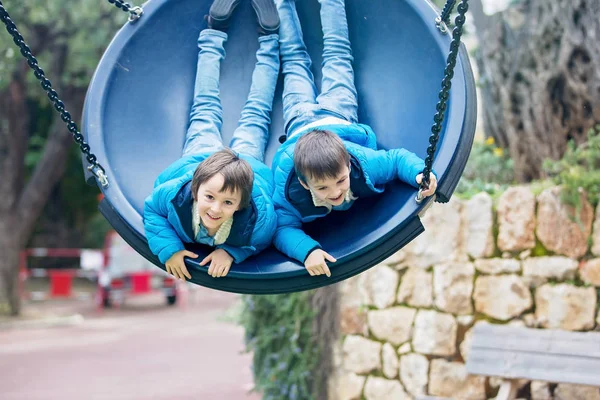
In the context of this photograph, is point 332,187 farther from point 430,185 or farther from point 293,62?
point 293,62

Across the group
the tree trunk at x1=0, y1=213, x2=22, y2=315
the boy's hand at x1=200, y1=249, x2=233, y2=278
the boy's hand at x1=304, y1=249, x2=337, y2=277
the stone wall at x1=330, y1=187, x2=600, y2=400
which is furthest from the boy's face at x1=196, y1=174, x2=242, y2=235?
the tree trunk at x1=0, y1=213, x2=22, y2=315

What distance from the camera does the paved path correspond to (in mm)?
5262

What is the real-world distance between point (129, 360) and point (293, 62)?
4.35 meters

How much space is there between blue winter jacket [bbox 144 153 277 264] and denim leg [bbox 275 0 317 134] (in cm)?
48

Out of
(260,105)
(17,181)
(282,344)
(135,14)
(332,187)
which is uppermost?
Answer: (17,181)

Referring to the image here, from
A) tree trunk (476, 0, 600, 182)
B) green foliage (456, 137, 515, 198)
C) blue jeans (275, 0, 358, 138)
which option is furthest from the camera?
green foliage (456, 137, 515, 198)

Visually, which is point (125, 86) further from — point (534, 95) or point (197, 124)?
point (534, 95)

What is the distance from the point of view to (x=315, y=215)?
2230 mm

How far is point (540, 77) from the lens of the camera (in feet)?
13.8

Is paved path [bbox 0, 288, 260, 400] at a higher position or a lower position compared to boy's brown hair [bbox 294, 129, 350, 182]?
lower

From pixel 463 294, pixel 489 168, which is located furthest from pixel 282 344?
pixel 489 168

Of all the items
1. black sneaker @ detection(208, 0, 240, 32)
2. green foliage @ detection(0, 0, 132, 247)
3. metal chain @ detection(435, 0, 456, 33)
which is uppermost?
green foliage @ detection(0, 0, 132, 247)

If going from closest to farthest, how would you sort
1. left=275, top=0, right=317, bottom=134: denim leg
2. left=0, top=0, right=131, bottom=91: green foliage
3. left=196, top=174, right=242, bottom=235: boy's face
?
left=196, top=174, right=242, bottom=235: boy's face
left=275, top=0, right=317, bottom=134: denim leg
left=0, top=0, right=131, bottom=91: green foliage

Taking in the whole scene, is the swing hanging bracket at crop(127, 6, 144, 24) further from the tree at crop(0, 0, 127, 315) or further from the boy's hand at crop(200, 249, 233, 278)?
the tree at crop(0, 0, 127, 315)
